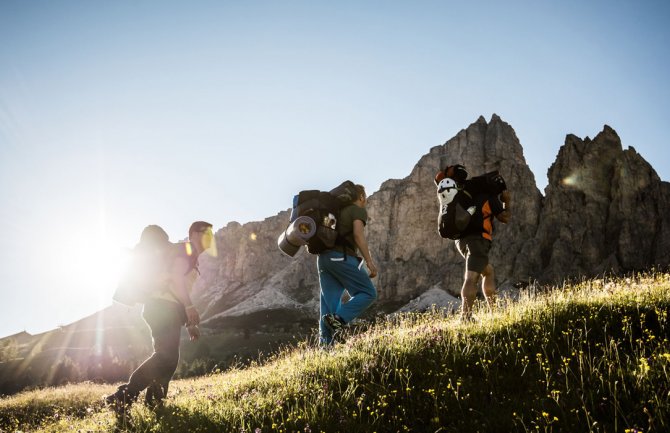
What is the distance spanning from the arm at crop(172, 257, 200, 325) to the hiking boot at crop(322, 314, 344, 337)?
6.10 ft

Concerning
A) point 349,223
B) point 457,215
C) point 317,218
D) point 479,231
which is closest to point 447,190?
point 457,215

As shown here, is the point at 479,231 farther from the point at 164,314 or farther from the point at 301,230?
the point at 164,314

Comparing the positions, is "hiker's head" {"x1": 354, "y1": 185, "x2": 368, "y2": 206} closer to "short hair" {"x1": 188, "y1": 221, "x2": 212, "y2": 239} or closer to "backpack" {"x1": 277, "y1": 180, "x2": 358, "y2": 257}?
"backpack" {"x1": 277, "y1": 180, "x2": 358, "y2": 257}

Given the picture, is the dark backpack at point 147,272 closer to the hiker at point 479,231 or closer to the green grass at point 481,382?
the green grass at point 481,382

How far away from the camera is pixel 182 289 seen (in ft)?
19.9

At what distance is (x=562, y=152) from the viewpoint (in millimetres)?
139875

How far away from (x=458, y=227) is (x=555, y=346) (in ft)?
9.58

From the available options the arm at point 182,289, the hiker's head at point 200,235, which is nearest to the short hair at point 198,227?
the hiker's head at point 200,235

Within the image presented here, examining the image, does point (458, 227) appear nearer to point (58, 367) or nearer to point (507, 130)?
point (58, 367)

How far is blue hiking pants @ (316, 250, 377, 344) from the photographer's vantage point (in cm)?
616

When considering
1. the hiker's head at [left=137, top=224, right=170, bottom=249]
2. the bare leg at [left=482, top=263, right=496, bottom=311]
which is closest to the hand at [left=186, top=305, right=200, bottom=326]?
the hiker's head at [left=137, top=224, right=170, bottom=249]

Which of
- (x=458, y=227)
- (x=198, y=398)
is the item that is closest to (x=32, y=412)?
(x=198, y=398)

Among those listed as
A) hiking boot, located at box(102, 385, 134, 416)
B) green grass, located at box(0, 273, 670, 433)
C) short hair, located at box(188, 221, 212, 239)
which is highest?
short hair, located at box(188, 221, 212, 239)

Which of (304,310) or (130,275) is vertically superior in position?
(130,275)
